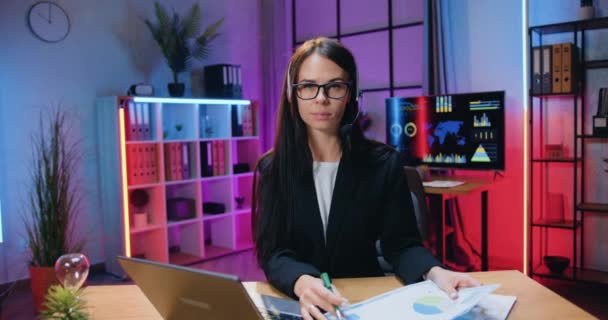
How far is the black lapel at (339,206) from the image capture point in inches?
55.2

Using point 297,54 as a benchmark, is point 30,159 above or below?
below

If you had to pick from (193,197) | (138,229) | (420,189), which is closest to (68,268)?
(420,189)

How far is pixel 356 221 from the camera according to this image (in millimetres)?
1412

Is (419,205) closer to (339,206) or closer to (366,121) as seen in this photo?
(339,206)

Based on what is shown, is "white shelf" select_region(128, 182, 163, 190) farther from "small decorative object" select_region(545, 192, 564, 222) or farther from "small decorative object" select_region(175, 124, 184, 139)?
"small decorative object" select_region(545, 192, 564, 222)

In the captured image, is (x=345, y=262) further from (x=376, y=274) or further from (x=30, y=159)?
(x=30, y=159)

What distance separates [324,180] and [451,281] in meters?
0.46

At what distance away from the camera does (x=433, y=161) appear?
396cm

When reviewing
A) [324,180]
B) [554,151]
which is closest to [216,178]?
[554,151]

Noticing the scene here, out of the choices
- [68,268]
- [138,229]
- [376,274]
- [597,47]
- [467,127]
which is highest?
[597,47]

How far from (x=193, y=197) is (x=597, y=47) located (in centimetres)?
328

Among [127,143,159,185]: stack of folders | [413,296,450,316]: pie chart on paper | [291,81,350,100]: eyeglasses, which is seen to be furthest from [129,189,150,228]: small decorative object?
[413,296,450,316]: pie chart on paper

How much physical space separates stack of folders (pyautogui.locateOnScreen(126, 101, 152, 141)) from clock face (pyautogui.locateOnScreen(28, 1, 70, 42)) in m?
0.73

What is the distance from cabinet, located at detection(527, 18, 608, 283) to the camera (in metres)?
3.44
